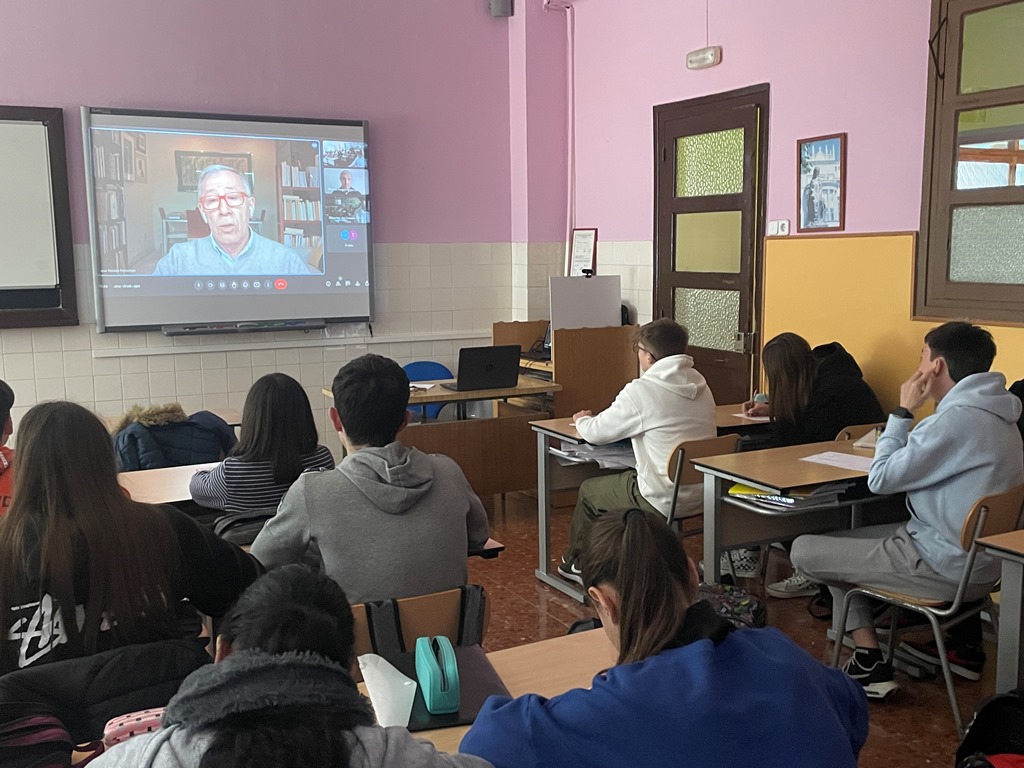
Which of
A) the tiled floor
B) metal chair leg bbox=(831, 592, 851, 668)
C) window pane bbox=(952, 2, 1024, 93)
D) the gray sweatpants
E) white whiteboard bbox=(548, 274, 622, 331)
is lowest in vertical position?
the tiled floor

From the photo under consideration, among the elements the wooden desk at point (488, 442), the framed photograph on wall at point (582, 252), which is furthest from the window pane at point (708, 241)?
→ the wooden desk at point (488, 442)

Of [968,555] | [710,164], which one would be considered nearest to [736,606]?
[968,555]

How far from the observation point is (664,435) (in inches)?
161

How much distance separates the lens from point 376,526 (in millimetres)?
2357

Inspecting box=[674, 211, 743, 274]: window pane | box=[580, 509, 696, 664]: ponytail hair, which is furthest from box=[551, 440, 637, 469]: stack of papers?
box=[580, 509, 696, 664]: ponytail hair

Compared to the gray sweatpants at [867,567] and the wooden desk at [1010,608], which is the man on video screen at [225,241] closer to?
the gray sweatpants at [867,567]

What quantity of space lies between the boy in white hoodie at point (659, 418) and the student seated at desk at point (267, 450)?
139 cm

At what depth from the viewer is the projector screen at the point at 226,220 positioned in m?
5.93

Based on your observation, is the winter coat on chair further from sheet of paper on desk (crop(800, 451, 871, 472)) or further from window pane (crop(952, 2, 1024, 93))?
window pane (crop(952, 2, 1024, 93))

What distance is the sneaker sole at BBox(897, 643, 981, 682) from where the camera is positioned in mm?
3451

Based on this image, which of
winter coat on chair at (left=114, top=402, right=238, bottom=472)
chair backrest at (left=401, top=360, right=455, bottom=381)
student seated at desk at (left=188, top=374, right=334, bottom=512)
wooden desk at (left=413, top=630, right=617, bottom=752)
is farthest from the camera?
chair backrest at (left=401, top=360, right=455, bottom=381)

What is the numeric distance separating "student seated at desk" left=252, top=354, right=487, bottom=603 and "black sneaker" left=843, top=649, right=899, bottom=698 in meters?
1.64

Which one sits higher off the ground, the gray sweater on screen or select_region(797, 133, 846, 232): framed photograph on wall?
select_region(797, 133, 846, 232): framed photograph on wall

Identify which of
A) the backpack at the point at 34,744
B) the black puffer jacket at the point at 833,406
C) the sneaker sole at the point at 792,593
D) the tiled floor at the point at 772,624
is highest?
the black puffer jacket at the point at 833,406
